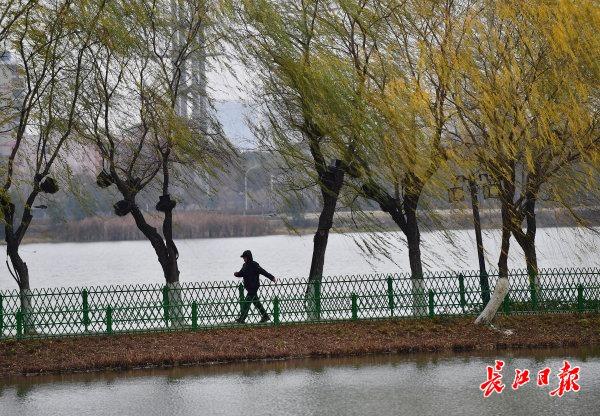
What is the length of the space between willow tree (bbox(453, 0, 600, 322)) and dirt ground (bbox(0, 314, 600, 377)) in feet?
4.32

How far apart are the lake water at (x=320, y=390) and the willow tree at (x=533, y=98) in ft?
13.2

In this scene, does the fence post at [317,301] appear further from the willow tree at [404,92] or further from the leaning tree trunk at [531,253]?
the leaning tree trunk at [531,253]

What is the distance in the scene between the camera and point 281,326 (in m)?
22.6

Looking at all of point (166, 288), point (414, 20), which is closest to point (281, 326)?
point (166, 288)

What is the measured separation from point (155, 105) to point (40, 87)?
8.31ft

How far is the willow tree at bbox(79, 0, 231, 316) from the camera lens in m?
24.8

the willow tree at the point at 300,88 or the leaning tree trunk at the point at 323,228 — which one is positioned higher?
the willow tree at the point at 300,88

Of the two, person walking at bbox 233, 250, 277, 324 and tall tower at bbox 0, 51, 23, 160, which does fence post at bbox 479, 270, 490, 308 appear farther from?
tall tower at bbox 0, 51, 23, 160

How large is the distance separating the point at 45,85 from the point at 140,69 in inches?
105

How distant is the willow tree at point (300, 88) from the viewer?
2327 cm

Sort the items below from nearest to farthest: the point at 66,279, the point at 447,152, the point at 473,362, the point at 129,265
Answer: the point at 473,362 < the point at 447,152 < the point at 66,279 < the point at 129,265

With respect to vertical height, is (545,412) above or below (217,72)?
below

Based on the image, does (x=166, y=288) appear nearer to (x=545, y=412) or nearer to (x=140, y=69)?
(x=140, y=69)

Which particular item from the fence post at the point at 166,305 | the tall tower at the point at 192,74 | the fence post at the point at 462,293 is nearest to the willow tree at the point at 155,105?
the tall tower at the point at 192,74
